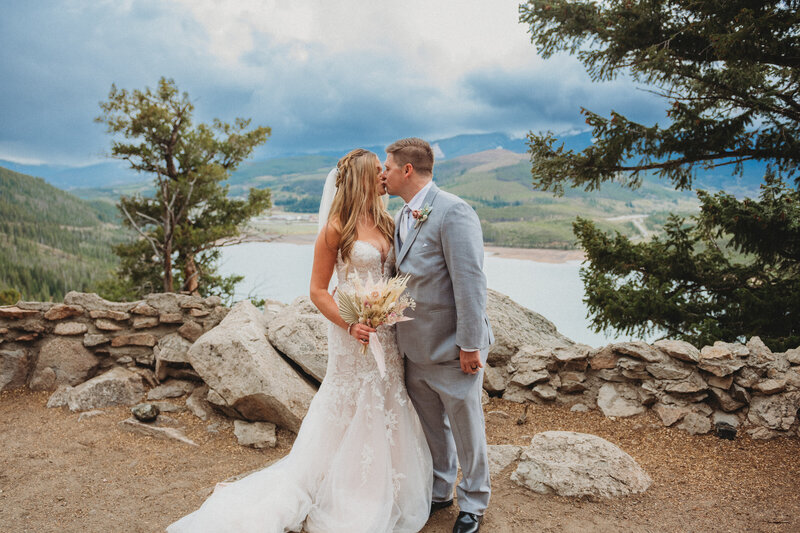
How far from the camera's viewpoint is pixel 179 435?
479 cm

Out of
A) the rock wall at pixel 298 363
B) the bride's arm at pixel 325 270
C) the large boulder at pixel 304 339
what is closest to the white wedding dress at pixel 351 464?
the bride's arm at pixel 325 270

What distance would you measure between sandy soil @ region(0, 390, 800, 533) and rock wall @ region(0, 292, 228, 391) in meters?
0.43

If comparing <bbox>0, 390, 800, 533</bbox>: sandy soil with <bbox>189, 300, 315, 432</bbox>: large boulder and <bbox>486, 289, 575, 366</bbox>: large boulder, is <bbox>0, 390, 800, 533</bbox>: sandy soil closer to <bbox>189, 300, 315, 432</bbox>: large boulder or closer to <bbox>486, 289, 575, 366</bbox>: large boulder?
<bbox>189, 300, 315, 432</bbox>: large boulder

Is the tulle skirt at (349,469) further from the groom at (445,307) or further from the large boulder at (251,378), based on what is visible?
the large boulder at (251,378)

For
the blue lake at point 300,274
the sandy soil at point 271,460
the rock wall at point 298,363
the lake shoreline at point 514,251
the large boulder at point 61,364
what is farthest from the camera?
the lake shoreline at point 514,251

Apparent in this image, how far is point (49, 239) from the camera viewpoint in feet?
53.2

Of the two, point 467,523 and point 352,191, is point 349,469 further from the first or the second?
point 352,191

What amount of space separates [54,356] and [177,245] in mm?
8085

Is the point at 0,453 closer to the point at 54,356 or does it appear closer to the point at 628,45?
the point at 54,356

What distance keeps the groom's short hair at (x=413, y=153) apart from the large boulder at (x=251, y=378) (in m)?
2.74

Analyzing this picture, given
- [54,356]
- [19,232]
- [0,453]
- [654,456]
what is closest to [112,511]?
[0,453]

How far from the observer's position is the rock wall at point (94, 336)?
565cm

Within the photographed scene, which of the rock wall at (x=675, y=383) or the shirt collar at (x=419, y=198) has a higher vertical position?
the shirt collar at (x=419, y=198)

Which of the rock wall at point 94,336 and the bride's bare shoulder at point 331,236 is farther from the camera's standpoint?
the rock wall at point 94,336
